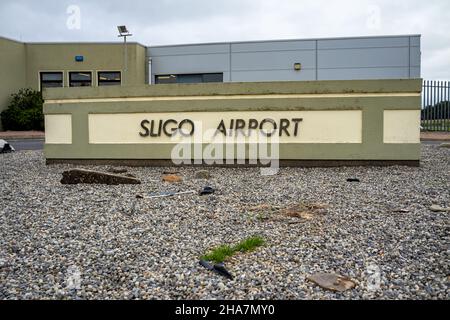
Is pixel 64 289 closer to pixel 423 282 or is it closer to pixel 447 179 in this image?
pixel 423 282

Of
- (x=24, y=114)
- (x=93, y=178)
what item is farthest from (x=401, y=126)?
(x=24, y=114)

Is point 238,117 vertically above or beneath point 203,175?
above

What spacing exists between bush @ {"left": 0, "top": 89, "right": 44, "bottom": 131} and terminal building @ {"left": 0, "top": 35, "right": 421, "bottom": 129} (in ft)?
3.23

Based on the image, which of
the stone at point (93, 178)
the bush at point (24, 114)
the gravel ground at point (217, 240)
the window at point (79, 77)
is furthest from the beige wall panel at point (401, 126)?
the window at point (79, 77)

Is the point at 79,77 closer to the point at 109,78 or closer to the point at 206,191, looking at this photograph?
the point at 109,78

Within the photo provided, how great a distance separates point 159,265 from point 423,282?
2.17 meters

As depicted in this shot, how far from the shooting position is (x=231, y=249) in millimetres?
4371

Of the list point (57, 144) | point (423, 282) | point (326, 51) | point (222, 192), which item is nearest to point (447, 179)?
point (222, 192)

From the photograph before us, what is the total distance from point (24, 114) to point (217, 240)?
2548 cm

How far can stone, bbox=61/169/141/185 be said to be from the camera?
857cm

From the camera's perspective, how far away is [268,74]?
27984 millimetres

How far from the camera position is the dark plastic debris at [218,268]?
3.72 meters

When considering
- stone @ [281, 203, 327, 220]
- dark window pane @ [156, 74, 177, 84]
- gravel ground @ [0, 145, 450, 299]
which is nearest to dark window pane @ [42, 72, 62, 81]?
dark window pane @ [156, 74, 177, 84]

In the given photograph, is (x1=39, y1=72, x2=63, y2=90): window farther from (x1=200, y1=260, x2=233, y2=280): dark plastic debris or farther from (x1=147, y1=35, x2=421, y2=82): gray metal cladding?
(x1=200, y1=260, x2=233, y2=280): dark plastic debris
